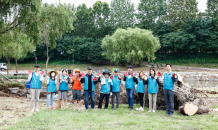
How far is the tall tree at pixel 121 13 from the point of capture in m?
51.6

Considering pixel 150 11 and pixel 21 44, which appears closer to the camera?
pixel 21 44

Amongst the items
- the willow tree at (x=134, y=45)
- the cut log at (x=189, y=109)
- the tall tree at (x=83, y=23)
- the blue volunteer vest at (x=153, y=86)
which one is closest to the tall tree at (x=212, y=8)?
the willow tree at (x=134, y=45)

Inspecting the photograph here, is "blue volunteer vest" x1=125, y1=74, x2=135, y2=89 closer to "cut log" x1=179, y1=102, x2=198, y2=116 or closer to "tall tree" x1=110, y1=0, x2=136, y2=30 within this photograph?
"cut log" x1=179, y1=102, x2=198, y2=116

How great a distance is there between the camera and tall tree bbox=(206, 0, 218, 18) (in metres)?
46.6

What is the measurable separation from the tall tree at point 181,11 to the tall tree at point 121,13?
10745 mm

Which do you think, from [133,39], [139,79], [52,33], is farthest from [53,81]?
[133,39]

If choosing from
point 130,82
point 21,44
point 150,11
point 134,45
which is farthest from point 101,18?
point 130,82

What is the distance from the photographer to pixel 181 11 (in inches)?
1934

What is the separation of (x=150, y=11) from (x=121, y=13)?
9167 mm

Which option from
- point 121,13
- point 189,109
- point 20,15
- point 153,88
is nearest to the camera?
point 189,109

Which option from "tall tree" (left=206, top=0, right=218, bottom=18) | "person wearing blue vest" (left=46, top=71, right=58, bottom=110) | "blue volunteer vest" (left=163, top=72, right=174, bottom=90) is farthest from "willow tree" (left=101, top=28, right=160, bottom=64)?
"person wearing blue vest" (left=46, top=71, right=58, bottom=110)

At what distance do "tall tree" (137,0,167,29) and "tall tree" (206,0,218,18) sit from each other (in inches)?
440

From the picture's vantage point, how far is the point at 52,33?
1092 centimetres

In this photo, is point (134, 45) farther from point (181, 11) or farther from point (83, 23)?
point (83, 23)
